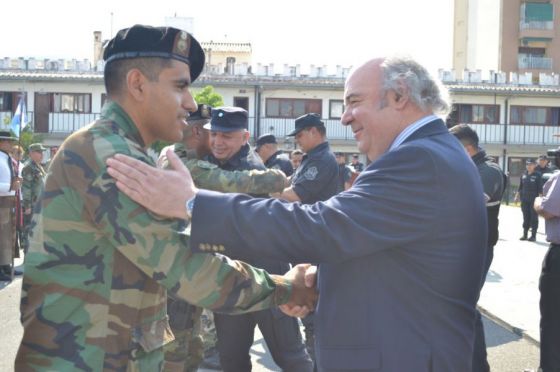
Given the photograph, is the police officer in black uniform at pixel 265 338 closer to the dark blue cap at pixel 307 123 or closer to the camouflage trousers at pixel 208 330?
the camouflage trousers at pixel 208 330

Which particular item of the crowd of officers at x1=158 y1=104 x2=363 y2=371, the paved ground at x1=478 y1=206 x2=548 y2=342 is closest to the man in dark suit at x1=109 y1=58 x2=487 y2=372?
the crowd of officers at x1=158 y1=104 x2=363 y2=371

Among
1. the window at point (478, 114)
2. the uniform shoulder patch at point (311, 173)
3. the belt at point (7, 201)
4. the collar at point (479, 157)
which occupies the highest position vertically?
the window at point (478, 114)

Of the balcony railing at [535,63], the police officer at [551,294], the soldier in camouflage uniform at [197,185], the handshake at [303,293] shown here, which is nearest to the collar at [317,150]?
the soldier in camouflage uniform at [197,185]

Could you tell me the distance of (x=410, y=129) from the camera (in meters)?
2.68

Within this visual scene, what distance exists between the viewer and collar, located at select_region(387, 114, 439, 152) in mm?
2660

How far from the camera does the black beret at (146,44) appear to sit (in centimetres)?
264

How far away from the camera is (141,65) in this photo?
2646 millimetres

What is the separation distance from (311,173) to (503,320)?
2971mm

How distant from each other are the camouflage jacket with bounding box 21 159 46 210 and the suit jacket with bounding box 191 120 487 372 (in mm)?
11190

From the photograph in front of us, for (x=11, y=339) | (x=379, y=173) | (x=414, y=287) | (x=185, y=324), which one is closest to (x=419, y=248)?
(x=414, y=287)

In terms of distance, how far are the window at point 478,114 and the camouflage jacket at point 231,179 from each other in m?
35.0

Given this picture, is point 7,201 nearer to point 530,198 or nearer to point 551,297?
point 551,297

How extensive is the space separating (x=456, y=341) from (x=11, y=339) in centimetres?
550

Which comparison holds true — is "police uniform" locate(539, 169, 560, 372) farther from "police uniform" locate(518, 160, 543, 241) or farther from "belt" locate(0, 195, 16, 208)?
"police uniform" locate(518, 160, 543, 241)
